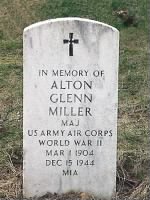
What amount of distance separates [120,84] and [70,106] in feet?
14.3

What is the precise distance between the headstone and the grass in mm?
293

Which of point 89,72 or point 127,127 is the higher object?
point 89,72

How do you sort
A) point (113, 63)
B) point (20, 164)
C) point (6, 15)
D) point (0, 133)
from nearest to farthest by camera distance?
point (113, 63), point (20, 164), point (0, 133), point (6, 15)

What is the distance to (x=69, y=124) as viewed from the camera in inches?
197

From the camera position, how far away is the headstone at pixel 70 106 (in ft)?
16.1

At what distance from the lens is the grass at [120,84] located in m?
5.50

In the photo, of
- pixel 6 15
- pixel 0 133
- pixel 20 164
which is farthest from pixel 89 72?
pixel 6 15

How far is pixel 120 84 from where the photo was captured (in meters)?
9.29

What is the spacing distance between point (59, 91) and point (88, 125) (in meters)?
0.35

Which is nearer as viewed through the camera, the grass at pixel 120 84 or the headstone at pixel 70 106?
the headstone at pixel 70 106

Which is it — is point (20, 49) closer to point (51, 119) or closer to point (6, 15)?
point (6, 15)

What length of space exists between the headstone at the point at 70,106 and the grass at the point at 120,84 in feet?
0.96

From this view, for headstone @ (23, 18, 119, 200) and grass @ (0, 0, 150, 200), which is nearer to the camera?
headstone @ (23, 18, 119, 200)

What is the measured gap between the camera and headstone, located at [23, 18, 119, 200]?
16.1 feet
